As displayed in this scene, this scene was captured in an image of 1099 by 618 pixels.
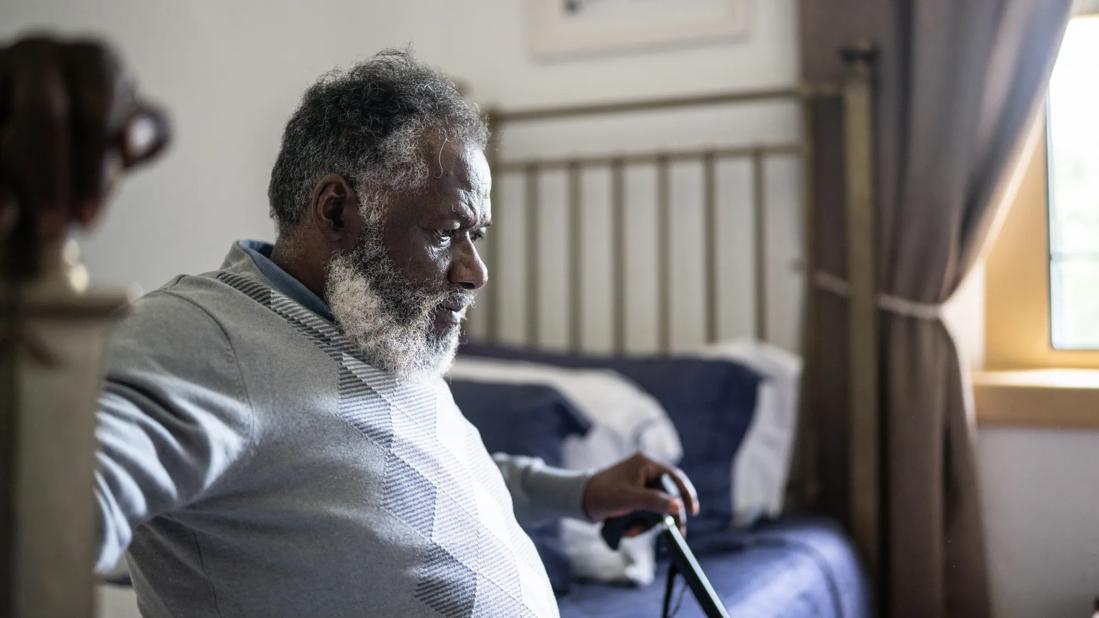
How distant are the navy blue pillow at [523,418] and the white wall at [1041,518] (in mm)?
947

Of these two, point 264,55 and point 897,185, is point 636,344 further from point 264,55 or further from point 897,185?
point 264,55

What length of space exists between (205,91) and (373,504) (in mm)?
1512

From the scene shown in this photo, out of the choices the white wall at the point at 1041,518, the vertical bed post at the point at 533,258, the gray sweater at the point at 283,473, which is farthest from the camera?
the vertical bed post at the point at 533,258

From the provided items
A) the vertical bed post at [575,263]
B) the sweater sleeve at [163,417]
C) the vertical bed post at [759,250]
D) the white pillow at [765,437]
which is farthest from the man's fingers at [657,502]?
the vertical bed post at [575,263]

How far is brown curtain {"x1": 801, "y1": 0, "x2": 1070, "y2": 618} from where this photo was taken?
80.6 inches

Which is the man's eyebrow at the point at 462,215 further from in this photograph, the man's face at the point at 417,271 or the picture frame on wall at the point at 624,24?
the picture frame on wall at the point at 624,24

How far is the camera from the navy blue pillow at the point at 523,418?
1.73 meters

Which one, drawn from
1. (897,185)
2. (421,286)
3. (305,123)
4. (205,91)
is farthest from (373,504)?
(897,185)

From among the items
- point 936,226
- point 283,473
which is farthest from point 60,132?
point 936,226

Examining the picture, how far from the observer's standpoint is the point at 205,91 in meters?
2.13

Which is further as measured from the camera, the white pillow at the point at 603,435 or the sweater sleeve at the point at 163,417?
the white pillow at the point at 603,435

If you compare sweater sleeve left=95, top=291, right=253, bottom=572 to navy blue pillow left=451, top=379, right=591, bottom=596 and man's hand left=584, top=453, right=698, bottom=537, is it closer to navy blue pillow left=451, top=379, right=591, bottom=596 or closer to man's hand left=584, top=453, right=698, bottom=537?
man's hand left=584, top=453, right=698, bottom=537

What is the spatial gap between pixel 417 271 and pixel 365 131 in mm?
166

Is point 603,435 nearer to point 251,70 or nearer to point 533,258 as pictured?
point 533,258
